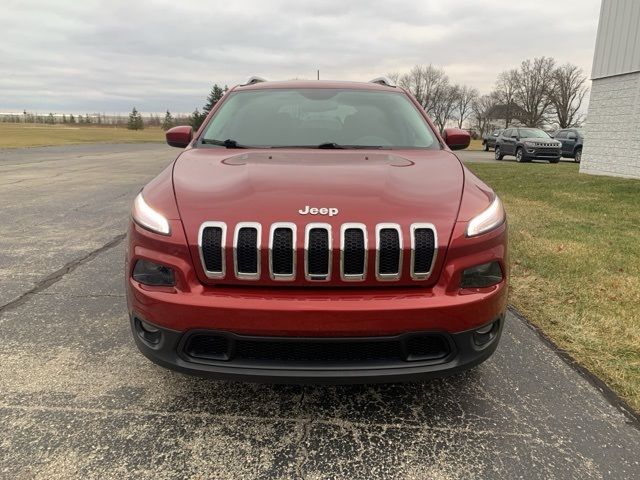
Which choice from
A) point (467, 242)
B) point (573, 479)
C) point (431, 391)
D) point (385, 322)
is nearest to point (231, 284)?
point (385, 322)

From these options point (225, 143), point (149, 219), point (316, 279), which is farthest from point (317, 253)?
point (225, 143)

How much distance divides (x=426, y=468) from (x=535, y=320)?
6.54 feet

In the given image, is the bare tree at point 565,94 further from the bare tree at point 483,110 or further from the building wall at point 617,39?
the building wall at point 617,39

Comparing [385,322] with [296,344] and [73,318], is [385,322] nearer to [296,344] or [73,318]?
[296,344]

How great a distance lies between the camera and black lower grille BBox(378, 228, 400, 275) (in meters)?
2.06

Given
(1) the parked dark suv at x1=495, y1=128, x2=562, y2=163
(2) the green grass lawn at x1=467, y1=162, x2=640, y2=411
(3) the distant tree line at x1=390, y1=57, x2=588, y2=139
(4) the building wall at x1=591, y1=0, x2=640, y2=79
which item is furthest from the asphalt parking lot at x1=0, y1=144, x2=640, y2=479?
(3) the distant tree line at x1=390, y1=57, x2=588, y2=139

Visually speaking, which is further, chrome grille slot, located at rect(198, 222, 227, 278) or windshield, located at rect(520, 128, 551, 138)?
windshield, located at rect(520, 128, 551, 138)

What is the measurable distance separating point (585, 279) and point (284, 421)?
3.33 metres

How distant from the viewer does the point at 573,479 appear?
200cm

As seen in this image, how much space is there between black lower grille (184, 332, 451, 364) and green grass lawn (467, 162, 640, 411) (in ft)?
4.25

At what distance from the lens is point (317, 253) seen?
6.74 feet

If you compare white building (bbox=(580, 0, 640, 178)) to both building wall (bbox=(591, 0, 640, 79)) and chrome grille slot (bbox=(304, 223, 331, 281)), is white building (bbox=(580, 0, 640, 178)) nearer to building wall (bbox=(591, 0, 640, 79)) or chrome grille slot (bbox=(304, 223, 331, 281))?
building wall (bbox=(591, 0, 640, 79))

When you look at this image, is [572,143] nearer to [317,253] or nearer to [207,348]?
[317,253]

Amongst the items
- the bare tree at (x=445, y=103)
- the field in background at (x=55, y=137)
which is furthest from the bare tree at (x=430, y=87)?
the field in background at (x=55, y=137)
